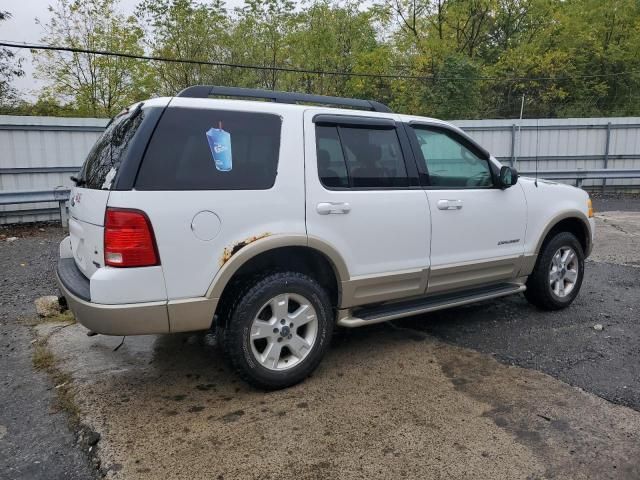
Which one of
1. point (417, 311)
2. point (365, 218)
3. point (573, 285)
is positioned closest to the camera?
point (365, 218)

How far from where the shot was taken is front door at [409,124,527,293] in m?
4.16

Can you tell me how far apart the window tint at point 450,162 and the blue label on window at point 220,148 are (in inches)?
65.8

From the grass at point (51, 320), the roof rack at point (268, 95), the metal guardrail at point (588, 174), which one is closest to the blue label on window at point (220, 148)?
the roof rack at point (268, 95)

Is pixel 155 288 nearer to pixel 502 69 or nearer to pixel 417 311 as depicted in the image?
pixel 417 311

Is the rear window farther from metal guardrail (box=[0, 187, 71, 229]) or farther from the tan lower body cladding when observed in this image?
metal guardrail (box=[0, 187, 71, 229])

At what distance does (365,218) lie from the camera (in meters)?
3.70

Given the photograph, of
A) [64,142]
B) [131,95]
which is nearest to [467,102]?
[131,95]

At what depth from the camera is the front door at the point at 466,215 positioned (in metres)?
4.16

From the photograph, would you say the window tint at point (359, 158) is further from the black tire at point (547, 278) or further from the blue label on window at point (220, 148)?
the black tire at point (547, 278)

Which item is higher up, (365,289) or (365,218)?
(365,218)

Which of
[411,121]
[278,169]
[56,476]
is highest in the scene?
[411,121]

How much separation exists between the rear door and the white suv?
0.01 meters

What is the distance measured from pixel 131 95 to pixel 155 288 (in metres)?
16.0

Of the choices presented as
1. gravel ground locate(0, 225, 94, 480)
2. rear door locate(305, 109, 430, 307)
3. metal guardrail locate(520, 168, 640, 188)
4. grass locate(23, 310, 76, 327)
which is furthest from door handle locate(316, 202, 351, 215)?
metal guardrail locate(520, 168, 640, 188)
